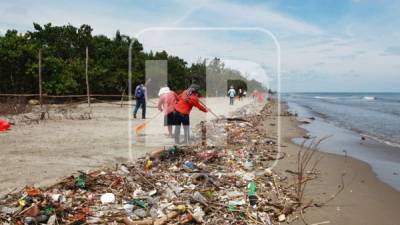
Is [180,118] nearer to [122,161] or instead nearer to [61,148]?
[122,161]

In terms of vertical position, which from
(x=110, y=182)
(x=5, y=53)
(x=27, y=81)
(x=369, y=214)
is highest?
(x=5, y=53)

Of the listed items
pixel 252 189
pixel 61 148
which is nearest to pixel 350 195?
pixel 252 189

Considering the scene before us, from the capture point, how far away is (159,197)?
5.39 meters

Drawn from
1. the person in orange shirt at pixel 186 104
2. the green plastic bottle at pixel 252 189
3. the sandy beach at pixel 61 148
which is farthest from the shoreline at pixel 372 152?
the sandy beach at pixel 61 148

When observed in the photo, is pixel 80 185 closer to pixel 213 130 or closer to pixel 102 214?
pixel 102 214

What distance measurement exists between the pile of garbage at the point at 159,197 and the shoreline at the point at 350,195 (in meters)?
0.47

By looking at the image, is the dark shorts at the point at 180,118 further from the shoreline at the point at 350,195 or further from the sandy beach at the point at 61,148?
the shoreline at the point at 350,195

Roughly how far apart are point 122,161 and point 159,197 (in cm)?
245

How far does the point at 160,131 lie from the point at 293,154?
14.6ft

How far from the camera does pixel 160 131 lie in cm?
1222

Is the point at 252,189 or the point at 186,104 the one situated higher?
the point at 186,104

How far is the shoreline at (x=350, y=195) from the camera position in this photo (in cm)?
521

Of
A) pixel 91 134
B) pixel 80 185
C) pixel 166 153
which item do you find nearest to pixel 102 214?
pixel 80 185

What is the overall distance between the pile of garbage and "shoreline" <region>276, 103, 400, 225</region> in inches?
18.4
